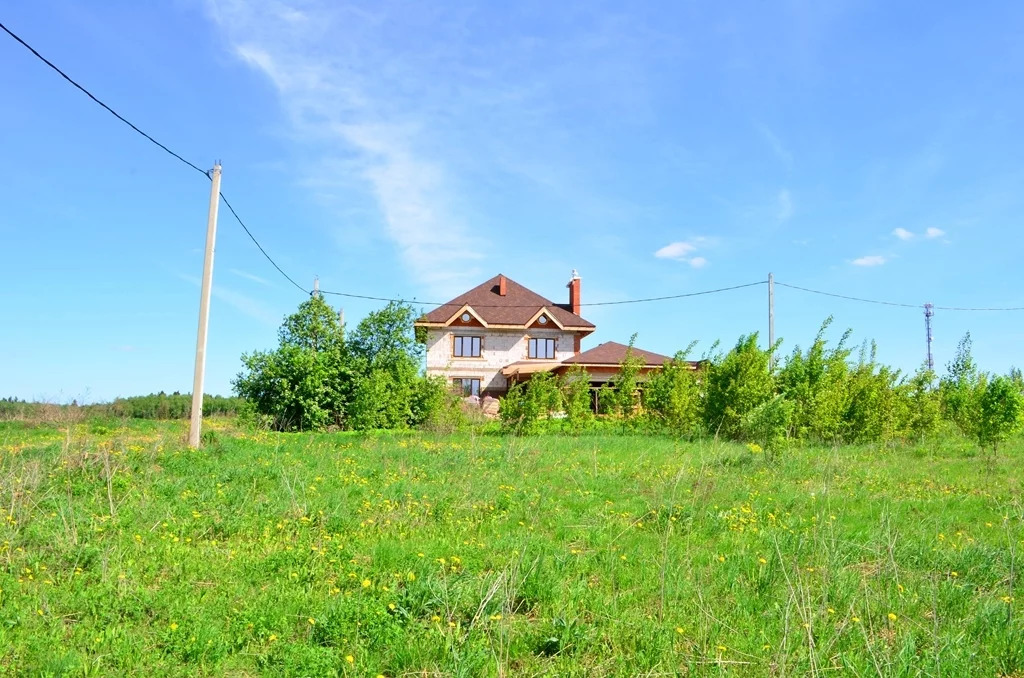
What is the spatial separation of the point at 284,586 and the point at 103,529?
2620mm

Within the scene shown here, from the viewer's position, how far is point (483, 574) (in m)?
5.73

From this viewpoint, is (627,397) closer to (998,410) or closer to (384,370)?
(384,370)

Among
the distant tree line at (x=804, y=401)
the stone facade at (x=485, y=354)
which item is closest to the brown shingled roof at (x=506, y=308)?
the stone facade at (x=485, y=354)

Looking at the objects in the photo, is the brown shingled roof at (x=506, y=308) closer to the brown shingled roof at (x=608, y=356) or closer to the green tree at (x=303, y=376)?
the brown shingled roof at (x=608, y=356)

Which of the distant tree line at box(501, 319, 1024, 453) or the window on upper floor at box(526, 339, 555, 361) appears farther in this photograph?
the window on upper floor at box(526, 339, 555, 361)

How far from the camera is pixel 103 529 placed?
23.0ft

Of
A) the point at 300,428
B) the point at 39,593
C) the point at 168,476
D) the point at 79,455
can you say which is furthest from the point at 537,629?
the point at 300,428

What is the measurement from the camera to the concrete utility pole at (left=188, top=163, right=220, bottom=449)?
13.8 metres

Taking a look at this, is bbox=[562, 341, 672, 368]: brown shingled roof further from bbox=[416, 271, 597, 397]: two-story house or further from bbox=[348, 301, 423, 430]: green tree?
bbox=[348, 301, 423, 430]: green tree

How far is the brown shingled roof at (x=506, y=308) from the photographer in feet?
130

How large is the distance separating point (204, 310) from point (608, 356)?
84.1 ft

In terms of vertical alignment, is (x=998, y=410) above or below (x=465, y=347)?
below

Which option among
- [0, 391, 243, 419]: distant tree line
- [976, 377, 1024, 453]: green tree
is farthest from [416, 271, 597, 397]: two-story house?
[976, 377, 1024, 453]: green tree

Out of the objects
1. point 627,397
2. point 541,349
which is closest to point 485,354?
point 541,349
